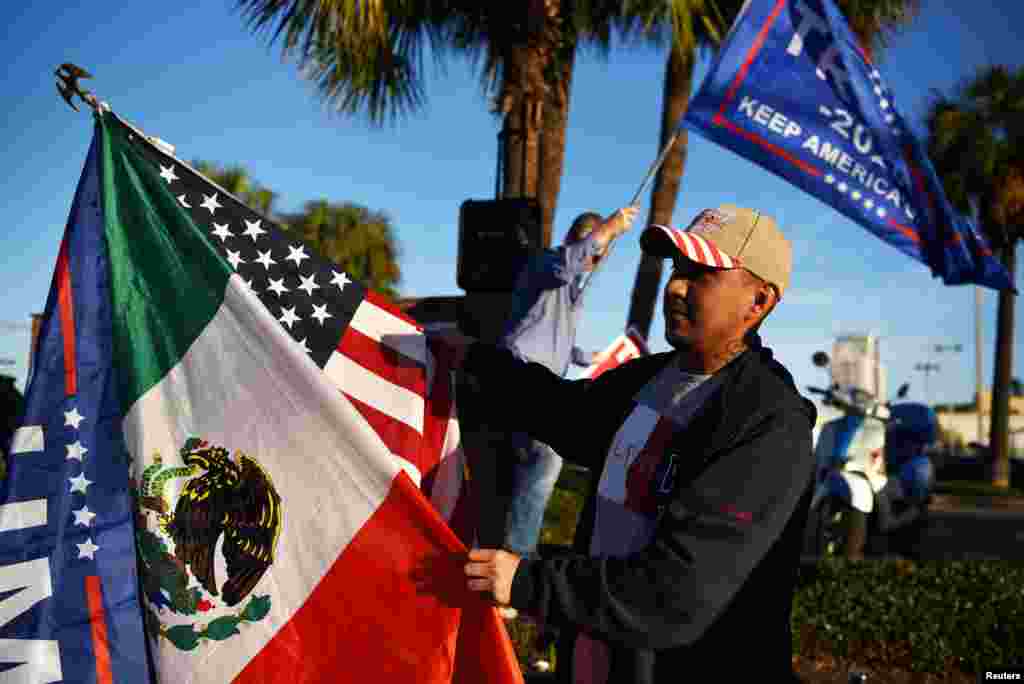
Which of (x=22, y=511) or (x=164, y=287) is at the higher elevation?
(x=164, y=287)

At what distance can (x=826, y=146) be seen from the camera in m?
4.99

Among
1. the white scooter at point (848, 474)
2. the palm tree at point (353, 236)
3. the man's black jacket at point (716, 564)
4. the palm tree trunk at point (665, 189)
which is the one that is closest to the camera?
the man's black jacket at point (716, 564)

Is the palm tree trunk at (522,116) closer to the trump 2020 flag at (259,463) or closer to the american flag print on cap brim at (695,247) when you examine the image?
the trump 2020 flag at (259,463)

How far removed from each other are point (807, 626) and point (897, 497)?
4256 mm

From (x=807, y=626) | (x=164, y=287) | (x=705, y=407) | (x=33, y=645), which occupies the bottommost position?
(x=807, y=626)

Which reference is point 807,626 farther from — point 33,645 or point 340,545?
point 33,645

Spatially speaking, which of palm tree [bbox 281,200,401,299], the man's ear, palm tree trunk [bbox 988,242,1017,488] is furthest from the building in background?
the man's ear

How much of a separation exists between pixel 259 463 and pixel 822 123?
147 inches

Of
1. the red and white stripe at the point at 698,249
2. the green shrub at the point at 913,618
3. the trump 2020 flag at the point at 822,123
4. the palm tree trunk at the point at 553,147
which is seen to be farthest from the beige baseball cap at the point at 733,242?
the palm tree trunk at the point at 553,147

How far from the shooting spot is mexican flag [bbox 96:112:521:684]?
2.39 metres

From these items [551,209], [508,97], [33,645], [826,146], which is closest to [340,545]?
[33,645]

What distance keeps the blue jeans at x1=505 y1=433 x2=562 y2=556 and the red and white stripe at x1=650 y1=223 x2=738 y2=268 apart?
10.4 ft

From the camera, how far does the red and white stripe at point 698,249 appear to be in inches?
79.7

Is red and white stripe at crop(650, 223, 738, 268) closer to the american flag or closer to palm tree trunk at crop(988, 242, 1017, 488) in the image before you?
the american flag
